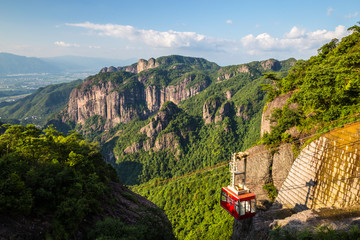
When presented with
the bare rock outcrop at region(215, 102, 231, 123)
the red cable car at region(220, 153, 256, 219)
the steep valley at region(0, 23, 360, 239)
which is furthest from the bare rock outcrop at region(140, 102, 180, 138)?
the red cable car at region(220, 153, 256, 219)

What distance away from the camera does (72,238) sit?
12.1 m

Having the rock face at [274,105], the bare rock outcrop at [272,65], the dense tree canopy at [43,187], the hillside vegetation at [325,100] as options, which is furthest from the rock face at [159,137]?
the bare rock outcrop at [272,65]

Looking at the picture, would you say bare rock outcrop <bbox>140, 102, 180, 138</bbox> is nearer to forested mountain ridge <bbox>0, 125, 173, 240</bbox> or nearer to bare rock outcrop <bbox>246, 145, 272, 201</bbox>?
bare rock outcrop <bbox>246, 145, 272, 201</bbox>

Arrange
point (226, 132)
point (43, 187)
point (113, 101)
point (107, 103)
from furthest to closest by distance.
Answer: point (107, 103), point (113, 101), point (226, 132), point (43, 187)

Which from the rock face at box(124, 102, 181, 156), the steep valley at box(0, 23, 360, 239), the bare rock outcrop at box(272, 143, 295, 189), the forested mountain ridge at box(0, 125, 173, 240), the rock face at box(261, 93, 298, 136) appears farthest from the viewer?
the rock face at box(124, 102, 181, 156)

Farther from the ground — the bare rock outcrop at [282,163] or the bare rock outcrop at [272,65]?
the bare rock outcrop at [272,65]

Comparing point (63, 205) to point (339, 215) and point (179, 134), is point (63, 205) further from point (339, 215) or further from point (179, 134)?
point (179, 134)

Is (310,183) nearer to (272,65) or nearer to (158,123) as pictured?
(158,123)

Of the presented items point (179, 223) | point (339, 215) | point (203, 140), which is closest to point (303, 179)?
point (339, 215)

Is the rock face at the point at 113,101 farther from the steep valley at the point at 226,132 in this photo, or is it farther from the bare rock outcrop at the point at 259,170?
the bare rock outcrop at the point at 259,170

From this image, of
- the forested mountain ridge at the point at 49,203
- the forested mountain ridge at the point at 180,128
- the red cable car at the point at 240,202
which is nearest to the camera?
the forested mountain ridge at the point at 49,203

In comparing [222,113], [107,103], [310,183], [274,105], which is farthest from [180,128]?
[310,183]

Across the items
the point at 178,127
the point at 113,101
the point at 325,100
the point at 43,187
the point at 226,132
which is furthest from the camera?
the point at 113,101

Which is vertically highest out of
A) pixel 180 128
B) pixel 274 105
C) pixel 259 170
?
pixel 274 105
